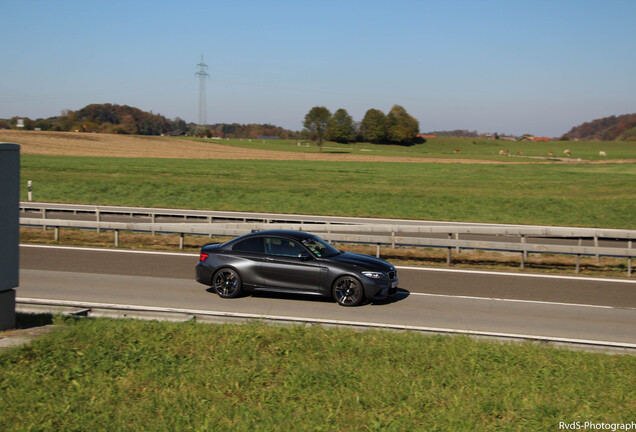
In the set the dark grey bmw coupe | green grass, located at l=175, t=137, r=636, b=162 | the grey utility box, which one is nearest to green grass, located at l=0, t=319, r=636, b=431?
the grey utility box

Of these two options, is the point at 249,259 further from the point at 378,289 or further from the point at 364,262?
the point at 378,289

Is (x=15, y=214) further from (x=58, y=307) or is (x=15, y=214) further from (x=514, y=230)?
(x=514, y=230)

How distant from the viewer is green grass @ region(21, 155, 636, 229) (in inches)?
1192

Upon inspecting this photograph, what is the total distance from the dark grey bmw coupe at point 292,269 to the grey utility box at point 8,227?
479 centimetres

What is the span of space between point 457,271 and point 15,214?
36.3ft

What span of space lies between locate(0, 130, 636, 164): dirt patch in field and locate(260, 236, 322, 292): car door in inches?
2301

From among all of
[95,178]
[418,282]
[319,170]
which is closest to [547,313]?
[418,282]

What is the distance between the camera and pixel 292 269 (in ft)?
37.9

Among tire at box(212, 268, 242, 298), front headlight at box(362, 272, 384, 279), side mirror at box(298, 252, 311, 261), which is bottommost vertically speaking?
tire at box(212, 268, 242, 298)

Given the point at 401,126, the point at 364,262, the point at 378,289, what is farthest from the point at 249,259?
the point at 401,126

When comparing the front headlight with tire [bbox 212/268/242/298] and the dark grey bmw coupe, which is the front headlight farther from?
tire [bbox 212/268/242/298]

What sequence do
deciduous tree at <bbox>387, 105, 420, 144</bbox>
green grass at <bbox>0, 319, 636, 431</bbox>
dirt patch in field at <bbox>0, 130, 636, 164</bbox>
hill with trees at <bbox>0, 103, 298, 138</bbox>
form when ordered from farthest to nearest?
deciduous tree at <bbox>387, 105, 420, 144</bbox> < hill with trees at <bbox>0, 103, 298, 138</bbox> < dirt patch in field at <bbox>0, 130, 636, 164</bbox> < green grass at <bbox>0, 319, 636, 431</bbox>

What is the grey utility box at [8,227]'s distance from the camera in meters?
7.11

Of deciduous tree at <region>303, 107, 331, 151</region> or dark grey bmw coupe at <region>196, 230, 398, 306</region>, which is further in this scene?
deciduous tree at <region>303, 107, 331, 151</region>
